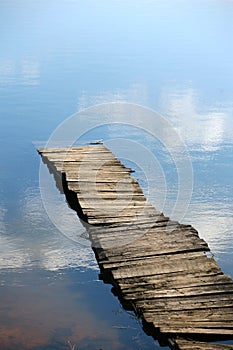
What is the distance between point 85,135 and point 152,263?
849cm

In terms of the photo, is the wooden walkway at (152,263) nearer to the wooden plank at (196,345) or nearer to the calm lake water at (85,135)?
the wooden plank at (196,345)

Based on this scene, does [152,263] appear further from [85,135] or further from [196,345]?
[85,135]

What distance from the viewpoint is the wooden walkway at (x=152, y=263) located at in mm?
8398

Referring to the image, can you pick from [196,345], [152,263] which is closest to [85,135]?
[152,263]

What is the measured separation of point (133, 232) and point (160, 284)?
5.86 ft

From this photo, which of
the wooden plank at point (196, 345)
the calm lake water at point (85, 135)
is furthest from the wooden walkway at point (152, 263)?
the calm lake water at point (85, 135)

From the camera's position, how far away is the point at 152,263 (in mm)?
9875

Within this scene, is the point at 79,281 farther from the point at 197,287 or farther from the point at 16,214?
the point at 16,214

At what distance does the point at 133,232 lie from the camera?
10969 mm

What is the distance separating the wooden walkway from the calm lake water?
429 mm

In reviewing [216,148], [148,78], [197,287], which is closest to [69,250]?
[197,287]

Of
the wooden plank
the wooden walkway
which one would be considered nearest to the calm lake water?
the wooden walkway

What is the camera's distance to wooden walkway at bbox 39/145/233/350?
840 cm

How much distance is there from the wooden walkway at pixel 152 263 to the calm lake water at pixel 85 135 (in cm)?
43
